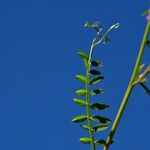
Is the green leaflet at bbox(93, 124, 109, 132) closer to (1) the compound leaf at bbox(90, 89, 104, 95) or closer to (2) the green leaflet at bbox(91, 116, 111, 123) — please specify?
(2) the green leaflet at bbox(91, 116, 111, 123)

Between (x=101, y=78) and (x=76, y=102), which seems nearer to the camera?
(x=76, y=102)

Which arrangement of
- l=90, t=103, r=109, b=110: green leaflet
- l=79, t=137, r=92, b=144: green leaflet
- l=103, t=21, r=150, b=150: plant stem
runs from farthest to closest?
l=90, t=103, r=109, b=110: green leaflet
l=79, t=137, r=92, b=144: green leaflet
l=103, t=21, r=150, b=150: plant stem

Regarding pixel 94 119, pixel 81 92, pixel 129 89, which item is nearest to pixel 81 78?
pixel 81 92

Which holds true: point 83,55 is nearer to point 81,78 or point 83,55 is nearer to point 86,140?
point 81,78

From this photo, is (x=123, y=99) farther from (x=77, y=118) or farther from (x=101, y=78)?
(x=101, y=78)

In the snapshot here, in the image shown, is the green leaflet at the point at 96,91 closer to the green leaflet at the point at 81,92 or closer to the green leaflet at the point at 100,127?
the green leaflet at the point at 81,92

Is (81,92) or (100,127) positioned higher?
(81,92)

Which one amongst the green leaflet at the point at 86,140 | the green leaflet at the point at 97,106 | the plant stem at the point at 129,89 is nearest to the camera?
the plant stem at the point at 129,89

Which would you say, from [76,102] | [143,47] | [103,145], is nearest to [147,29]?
[143,47]

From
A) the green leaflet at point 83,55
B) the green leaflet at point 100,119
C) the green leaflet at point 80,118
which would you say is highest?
the green leaflet at point 83,55

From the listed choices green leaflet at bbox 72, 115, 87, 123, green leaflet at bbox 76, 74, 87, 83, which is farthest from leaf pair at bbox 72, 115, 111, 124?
green leaflet at bbox 76, 74, 87, 83

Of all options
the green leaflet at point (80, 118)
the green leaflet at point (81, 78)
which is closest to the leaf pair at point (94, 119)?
the green leaflet at point (80, 118)
